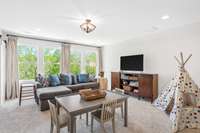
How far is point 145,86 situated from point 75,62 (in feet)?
12.1

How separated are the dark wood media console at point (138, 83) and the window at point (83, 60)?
1905 millimetres

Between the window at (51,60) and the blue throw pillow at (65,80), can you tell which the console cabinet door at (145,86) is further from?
the window at (51,60)

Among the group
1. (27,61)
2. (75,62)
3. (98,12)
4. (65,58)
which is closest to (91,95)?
(98,12)

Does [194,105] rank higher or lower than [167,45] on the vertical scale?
lower

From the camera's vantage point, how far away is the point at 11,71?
444cm

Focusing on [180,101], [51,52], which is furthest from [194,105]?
[51,52]

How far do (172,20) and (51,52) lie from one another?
484 centimetres

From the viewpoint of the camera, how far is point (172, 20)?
3.24 meters

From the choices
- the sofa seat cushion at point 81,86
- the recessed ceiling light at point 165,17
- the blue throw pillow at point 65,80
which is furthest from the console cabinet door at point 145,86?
the blue throw pillow at point 65,80

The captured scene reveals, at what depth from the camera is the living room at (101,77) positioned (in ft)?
7.70

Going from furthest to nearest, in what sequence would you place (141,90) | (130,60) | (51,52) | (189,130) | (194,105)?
(51,52), (130,60), (141,90), (194,105), (189,130)

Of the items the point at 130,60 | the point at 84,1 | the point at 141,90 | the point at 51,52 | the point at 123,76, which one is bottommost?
the point at 141,90

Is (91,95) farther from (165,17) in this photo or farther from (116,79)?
(116,79)

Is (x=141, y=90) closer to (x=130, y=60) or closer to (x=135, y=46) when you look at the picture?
(x=130, y=60)
